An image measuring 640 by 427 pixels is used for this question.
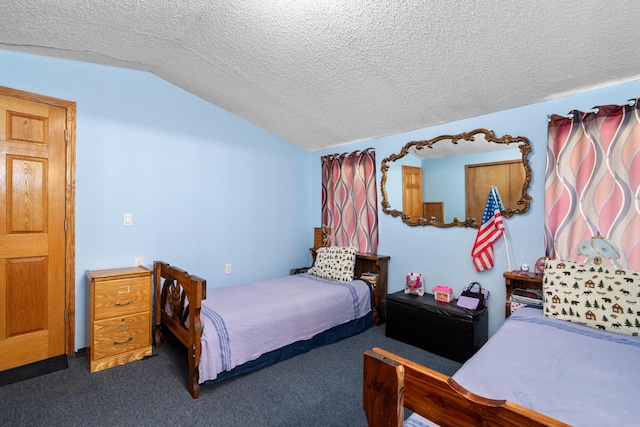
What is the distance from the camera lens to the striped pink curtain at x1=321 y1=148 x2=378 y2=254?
3.56 m

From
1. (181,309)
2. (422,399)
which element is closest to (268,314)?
(181,309)

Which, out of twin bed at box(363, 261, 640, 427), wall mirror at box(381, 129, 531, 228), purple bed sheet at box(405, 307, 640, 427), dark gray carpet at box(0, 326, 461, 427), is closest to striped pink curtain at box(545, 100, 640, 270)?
wall mirror at box(381, 129, 531, 228)

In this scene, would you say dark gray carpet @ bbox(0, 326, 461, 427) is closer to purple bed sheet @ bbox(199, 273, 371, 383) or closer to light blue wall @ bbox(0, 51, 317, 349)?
purple bed sheet @ bbox(199, 273, 371, 383)

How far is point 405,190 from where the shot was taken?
3287 millimetres

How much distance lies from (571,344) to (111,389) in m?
2.84

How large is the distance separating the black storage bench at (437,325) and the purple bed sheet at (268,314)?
1.32 feet

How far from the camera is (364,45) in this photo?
6.67 ft

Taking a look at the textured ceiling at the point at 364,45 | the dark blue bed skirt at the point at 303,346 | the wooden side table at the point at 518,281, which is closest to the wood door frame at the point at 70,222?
the textured ceiling at the point at 364,45

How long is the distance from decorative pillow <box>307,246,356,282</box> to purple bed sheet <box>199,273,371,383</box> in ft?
0.38

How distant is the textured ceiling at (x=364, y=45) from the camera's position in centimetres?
169

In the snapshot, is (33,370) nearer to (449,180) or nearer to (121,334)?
(121,334)

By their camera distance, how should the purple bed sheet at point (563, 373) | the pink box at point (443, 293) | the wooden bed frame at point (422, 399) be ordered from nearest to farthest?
the wooden bed frame at point (422, 399) → the purple bed sheet at point (563, 373) → the pink box at point (443, 293)

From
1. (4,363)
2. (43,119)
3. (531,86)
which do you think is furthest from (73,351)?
(531,86)

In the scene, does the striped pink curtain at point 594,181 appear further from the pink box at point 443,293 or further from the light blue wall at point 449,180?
the pink box at point 443,293
